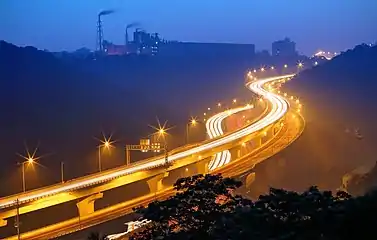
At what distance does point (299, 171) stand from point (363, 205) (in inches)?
1699

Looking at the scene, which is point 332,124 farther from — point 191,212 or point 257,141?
point 191,212

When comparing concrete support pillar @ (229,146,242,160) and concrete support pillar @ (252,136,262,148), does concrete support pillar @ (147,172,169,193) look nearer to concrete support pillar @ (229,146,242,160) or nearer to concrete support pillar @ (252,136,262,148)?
concrete support pillar @ (229,146,242,160)

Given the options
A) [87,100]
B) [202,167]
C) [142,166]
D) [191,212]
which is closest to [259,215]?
[191,212]

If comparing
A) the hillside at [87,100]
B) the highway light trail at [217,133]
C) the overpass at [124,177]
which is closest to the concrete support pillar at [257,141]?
the overpass at [124,177]

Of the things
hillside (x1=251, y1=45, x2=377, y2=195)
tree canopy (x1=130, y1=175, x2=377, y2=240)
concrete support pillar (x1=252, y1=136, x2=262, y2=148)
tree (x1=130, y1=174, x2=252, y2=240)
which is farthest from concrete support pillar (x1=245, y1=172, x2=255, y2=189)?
tree (x1=130, y1=174, x2=252, y2=240)

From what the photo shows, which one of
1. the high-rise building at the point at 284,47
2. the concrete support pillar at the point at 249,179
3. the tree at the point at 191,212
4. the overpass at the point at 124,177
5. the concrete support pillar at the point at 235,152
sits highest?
the high-rise building at the point at 284,47

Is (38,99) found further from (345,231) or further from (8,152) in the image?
(345,231)

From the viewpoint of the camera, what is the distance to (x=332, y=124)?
63.3 m

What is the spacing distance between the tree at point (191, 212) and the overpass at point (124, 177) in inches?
600

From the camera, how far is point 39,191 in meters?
26.4

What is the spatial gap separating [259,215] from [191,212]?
1.71 metres

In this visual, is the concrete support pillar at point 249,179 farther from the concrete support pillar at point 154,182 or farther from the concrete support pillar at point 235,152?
the concrete support pillar at point 154,182

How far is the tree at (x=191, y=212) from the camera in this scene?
8766mm

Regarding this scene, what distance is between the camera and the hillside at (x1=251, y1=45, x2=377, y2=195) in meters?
48.6
